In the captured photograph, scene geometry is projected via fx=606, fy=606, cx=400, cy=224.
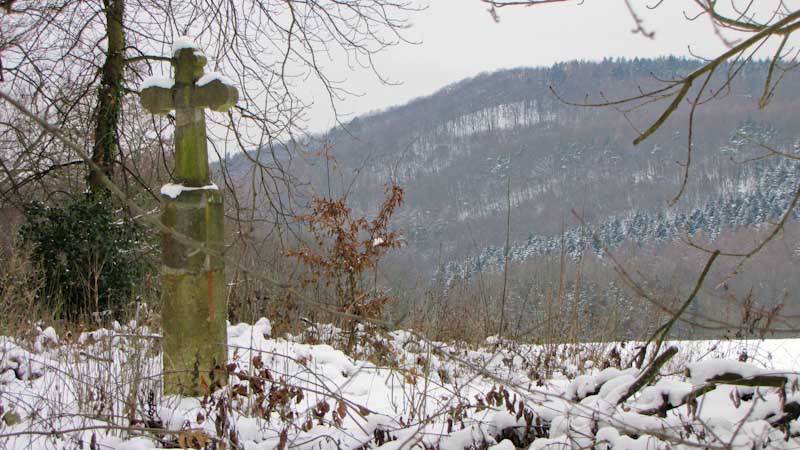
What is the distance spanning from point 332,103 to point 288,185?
48.0 inches

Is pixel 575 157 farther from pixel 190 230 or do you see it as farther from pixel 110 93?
pixel 190 230

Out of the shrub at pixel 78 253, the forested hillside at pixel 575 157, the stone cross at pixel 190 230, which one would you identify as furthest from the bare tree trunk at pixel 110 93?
the forested hillside at pixel 575 157

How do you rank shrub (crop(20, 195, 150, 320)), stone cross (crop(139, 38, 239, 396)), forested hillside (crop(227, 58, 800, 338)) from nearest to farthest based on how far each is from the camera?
stone cross (crop(139, 38, 239, 396)), shrub (crop(20, 195, 150, 320)), forested hillside (crop(227, 58, 800, 338))

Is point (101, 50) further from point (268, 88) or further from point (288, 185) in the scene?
point (288, 185)

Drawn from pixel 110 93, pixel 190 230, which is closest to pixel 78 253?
pixel 110 93

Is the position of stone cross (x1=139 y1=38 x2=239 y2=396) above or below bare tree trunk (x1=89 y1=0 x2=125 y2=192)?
below

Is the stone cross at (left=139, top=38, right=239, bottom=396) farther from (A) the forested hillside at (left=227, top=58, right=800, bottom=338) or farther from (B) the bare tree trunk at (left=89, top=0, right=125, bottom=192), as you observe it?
(A) the forested hillside at (left=227, top=58, right=800, bottom=338)

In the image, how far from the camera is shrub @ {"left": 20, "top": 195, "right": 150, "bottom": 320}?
717cm

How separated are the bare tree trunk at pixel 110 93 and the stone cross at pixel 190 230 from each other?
469 centimetres

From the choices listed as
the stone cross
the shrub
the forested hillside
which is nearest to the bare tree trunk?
the shrub

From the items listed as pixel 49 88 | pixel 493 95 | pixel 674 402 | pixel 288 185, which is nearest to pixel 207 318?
pixel 674 402

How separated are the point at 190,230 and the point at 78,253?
4666mm

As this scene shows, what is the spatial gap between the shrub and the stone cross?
4.04m

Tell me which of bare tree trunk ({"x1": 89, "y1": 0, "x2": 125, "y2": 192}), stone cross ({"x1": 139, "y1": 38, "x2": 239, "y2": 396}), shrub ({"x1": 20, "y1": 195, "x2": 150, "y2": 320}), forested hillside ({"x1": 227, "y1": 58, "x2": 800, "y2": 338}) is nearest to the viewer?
stone cross ({"x1": 139, "y1": 38, "x2": 239, "y2": 396})
